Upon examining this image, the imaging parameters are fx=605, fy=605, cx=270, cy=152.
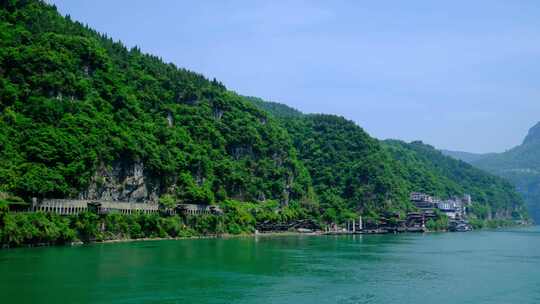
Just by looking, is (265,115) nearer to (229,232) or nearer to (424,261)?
(229,232)

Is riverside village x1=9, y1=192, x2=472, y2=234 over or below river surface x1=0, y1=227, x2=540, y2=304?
over

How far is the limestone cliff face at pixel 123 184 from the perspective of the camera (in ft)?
298

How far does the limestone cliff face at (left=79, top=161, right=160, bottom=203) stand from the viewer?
90.9m

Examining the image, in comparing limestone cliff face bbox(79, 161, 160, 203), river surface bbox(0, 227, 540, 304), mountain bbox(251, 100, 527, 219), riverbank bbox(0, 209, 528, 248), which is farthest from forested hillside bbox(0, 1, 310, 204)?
river surface bbox(0, 227, 540, 304)

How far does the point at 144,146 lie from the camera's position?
Result: 103 m

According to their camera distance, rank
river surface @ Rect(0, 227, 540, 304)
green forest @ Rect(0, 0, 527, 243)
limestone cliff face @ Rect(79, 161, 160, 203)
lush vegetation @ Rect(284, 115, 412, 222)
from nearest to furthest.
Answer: river surface @ Rect(0, 227, 540, 304)
green forest @ Rect(0, 0, 527, 243)
limestone cliff face @ Rect(79, 161, 160, 203)
lush vegetation @ Rect(284, 115, 412, 222)

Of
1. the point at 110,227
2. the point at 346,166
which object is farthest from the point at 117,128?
the point at 346,166

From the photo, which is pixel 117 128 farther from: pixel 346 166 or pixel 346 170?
pixel 346 166

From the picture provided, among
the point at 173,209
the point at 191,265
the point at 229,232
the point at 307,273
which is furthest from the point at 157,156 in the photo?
the point at 307,273

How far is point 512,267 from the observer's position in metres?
63.9

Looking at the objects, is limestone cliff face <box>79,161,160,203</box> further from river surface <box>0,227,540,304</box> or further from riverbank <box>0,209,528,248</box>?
river surface <box>0,227,540,304</box>

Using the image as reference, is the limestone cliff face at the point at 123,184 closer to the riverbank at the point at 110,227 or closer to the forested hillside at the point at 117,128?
the forested hillside at the point at 117,128

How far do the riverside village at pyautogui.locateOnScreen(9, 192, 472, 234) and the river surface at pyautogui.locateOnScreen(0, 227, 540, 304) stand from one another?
9.76 m

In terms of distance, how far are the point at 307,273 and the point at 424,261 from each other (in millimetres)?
20138
